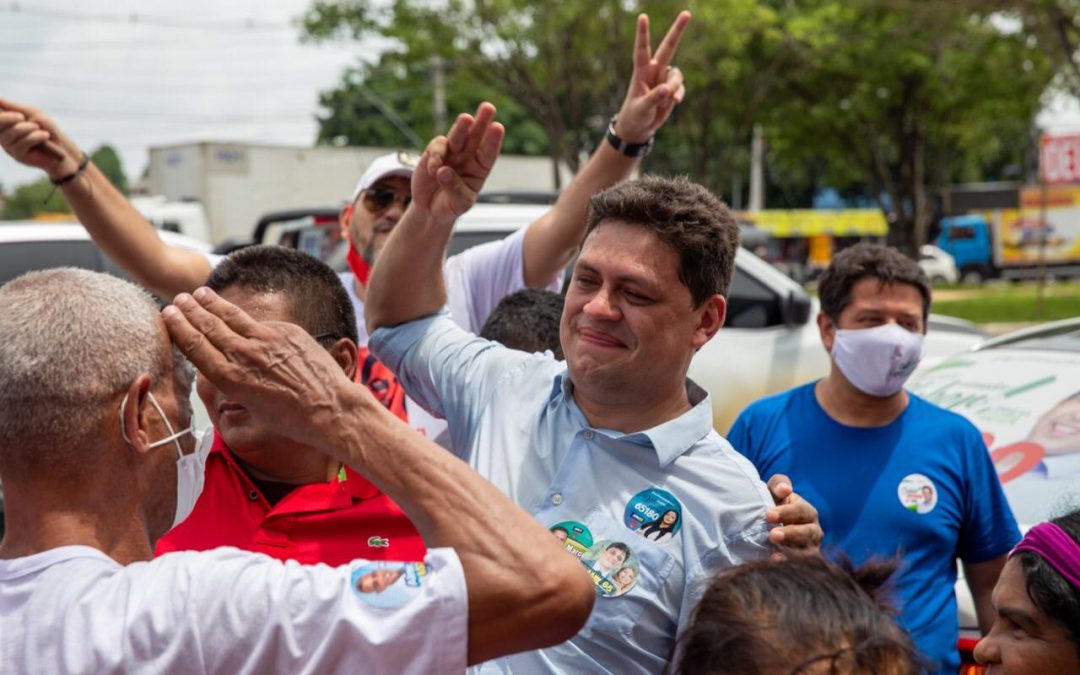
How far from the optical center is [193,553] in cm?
174

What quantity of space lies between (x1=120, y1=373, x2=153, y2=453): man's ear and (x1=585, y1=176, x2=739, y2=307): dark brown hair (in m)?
1.08

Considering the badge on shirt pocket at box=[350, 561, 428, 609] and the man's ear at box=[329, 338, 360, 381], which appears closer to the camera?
the badge on shirt pocket at box=[350, 561, 428, 609]

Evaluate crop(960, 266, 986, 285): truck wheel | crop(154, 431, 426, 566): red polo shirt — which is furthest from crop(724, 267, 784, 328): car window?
crop(960, 266, 986, 285): truck wheel

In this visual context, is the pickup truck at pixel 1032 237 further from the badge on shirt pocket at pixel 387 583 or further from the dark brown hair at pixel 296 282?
the badge on shirt pocket at pixel 387 583

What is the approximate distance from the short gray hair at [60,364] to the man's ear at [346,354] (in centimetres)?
93

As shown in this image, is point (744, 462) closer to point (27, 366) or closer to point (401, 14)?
point (27, 366)

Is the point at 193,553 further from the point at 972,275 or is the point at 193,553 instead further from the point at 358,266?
the point at 972,275

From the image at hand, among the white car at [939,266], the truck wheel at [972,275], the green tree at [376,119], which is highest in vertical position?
the green tree at [376,119]

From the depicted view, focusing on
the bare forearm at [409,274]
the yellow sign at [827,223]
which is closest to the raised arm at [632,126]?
the bare forearm at [409,274]

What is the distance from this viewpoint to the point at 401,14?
781 inches

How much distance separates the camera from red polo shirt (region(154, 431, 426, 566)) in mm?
2449

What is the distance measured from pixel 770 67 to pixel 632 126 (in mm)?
22157

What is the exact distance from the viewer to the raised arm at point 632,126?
3.47 m

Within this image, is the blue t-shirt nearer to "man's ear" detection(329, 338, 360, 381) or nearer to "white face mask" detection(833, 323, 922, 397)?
"white face mask" detection(833, 323, 922, 397)
